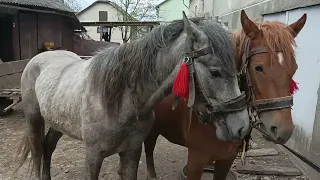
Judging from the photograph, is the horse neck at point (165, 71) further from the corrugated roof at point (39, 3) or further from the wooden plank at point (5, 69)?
the corrugated roof at point (39, 3)

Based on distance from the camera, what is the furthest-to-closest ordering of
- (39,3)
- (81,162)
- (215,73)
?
(39,3), (81,162), (215,73)

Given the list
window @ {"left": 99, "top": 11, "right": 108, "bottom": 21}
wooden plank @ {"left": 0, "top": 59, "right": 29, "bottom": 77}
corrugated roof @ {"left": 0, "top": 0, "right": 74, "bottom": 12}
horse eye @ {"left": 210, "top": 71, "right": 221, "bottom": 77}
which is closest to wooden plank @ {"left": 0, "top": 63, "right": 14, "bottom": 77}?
wooden plank @ {"left": 0, "top": 59, "right": 29, "bottom": 77}

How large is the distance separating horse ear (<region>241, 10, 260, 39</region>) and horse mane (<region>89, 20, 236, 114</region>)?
9.9 inches

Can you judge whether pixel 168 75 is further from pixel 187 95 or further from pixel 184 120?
pixel 184 120

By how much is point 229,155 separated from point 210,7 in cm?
1240

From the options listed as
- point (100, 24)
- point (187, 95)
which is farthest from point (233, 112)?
point (100, 24)

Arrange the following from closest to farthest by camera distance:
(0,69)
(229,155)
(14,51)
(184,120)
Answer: (229,155), (184,120), (0,69), (14,51)

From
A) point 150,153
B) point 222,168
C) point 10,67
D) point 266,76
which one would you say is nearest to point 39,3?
point 10,67

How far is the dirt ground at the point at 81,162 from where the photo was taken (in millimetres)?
3738

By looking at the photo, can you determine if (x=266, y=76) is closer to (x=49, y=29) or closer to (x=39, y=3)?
(x=39, y=3)

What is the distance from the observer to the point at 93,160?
2215 mm

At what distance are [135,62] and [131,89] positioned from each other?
0.19 meters

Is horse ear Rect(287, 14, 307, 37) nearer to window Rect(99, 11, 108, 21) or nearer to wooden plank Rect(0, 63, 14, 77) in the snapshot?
wooden plank Rect(0, 63, 14, 77)

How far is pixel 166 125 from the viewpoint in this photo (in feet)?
9.37
